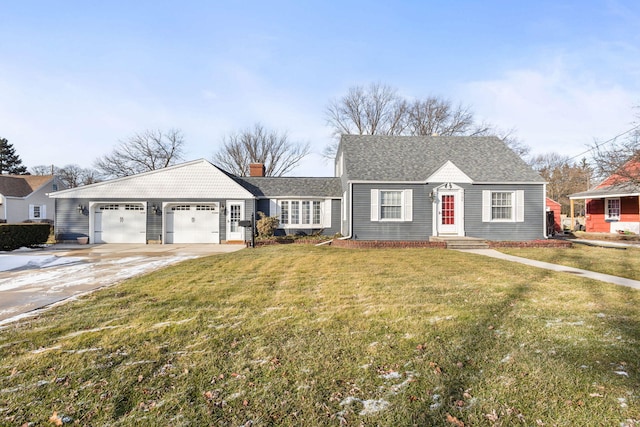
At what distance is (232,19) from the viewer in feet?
34.0

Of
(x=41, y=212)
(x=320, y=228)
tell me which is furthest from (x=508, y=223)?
(x=41, y=212)

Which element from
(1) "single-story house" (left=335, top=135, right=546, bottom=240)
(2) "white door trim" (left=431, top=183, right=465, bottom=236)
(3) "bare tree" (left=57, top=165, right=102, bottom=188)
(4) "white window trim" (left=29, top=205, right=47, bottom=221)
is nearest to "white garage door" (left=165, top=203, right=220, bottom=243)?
(1) "single-story house" (left=335, top=135, right=546, bottom=240)

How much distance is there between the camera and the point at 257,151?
34469 mm

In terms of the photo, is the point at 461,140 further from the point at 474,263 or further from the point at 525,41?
the point at 474,263

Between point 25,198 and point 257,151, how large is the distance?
2167 centimetres

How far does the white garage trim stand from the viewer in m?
16.2

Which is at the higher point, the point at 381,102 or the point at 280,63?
the point at 381,102

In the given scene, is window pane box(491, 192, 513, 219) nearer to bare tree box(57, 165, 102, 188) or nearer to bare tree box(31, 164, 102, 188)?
bare tree box(57, 165, 102, 188)

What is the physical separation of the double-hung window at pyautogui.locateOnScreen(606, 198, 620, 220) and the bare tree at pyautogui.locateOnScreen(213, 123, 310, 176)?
26086 millimetres

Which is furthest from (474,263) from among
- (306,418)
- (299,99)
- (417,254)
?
(299,99)

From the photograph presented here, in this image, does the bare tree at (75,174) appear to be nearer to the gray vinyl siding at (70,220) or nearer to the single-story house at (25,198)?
the single-story house at (25,198)

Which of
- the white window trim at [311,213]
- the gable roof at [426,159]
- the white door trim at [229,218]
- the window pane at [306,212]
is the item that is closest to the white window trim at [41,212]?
the white door trim at [229,218]

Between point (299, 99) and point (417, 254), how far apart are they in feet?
41.1

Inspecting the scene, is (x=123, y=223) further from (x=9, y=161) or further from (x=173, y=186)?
(x=9, y=161)
